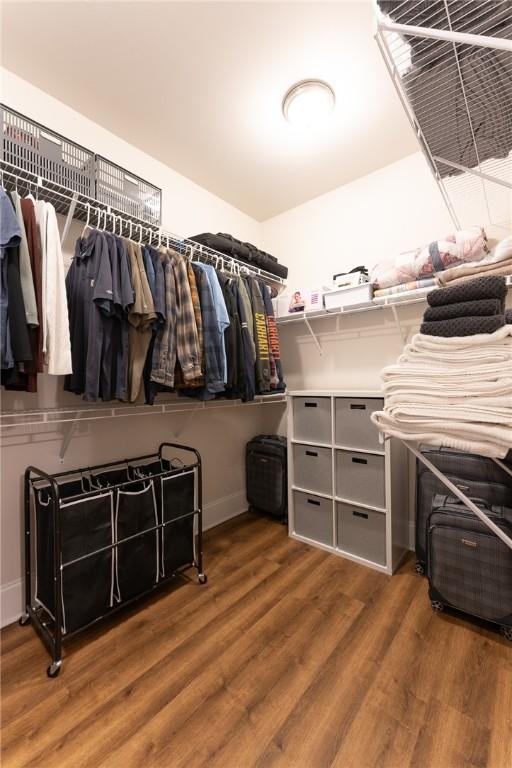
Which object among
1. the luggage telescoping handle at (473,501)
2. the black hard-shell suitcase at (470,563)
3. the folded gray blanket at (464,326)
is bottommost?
the black hard-shell suitcase at (470,563)

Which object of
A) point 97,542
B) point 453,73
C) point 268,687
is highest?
point 453,73

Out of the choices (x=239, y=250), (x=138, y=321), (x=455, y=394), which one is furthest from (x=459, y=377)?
(x=239, y=250)

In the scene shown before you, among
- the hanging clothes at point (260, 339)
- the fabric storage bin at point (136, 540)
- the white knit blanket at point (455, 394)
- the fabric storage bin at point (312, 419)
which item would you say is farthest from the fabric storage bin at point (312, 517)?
the white knit blanket at point (455, 394)

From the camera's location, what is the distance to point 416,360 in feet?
3.02

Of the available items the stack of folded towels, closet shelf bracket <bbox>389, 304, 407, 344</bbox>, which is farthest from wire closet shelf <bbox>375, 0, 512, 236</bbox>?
closet shelf bracket <bbox>389, 304, 407, 344</bbox>

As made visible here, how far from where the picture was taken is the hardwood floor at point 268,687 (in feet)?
3.17

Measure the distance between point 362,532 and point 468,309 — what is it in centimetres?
150

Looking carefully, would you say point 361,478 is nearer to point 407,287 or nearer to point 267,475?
point 267,475

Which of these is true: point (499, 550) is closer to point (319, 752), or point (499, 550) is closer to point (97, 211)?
point (319, 752)

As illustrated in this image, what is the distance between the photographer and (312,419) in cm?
215

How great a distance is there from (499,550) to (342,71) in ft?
7.40

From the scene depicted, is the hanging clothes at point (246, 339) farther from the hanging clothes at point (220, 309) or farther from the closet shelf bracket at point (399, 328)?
the closet shelf bracket at point (399, 328)

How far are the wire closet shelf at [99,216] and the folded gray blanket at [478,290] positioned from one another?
150 cm

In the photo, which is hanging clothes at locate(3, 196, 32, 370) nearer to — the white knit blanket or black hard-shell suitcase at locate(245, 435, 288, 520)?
the white knit blanket
